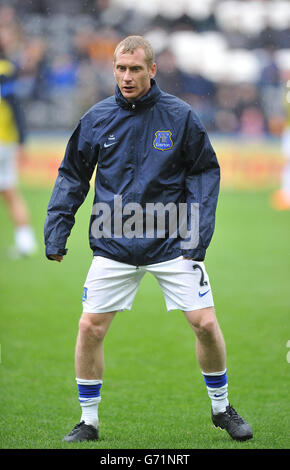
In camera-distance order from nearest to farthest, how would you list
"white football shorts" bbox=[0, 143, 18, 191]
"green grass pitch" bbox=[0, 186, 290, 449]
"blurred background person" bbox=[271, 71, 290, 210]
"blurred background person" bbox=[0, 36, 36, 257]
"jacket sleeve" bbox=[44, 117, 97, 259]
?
1. "jacket sleeve" bbox=[44, 117, 97, 259]
2. "green grass pitch" bbox=[0, 186, 290, 449]
3. "blurred background person" bbox=[0, 36, 36, 257]
4. "white football shorts" bbox=[0, 143, 18, 191]
5. "blurred background person" bbox=[271, 71, 290, 210]

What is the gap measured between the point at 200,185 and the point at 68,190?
730mm

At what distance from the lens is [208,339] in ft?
14.2

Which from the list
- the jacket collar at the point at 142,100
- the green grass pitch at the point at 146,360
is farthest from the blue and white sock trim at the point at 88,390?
the jacket collar at the point at 142,100

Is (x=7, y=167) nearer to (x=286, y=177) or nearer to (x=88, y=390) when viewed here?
(x=286, y=177)

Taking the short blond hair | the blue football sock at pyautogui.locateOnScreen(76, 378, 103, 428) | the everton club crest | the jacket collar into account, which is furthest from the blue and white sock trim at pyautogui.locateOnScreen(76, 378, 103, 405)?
the short blond hair

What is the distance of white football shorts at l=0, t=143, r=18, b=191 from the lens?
1014cm

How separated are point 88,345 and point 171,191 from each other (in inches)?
37.4

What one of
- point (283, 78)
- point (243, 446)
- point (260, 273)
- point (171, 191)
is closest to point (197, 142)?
point (171, 191)

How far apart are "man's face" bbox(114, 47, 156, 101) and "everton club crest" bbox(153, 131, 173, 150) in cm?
24

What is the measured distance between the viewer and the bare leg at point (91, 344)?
4.33 m

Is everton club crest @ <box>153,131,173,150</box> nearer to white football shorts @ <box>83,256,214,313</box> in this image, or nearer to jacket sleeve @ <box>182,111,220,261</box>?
jacket sleeve @ <box>182,111,220,261</box>

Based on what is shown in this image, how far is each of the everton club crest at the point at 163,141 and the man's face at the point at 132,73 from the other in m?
0.24

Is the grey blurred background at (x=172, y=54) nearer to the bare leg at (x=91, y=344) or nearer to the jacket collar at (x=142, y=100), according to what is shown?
the jacket collar at (x=142, y=100)

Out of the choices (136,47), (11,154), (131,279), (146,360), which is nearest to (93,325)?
(131,279)
